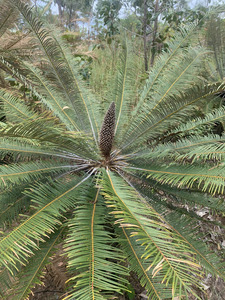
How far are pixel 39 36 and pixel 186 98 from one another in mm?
1167

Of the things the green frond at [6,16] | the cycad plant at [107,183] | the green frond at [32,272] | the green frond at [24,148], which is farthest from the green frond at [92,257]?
the green frond at [6,16]

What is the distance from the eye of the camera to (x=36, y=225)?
996 mm

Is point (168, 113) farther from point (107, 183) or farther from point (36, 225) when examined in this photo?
point (36, 225)

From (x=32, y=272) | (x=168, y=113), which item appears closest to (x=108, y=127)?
(x=168, y=113)

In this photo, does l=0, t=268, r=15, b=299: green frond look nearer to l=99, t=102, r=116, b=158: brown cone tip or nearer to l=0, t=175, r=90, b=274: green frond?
l=0, t=175, r=90, b=274: green frond

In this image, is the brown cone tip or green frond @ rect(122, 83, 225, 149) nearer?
green frond @ rect(122, 83, 225, 149)

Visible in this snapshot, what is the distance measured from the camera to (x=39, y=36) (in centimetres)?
171

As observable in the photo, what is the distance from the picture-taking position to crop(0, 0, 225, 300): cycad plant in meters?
0.93

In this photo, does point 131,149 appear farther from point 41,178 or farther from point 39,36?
point 39,36

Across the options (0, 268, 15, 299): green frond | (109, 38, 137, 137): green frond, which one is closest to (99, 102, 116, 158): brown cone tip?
(109, 38, 137, 137): green frond

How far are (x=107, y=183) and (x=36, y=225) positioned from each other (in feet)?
1.23

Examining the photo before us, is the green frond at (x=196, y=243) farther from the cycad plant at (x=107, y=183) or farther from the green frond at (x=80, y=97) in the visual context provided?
the green frond at (x=80, y=97)

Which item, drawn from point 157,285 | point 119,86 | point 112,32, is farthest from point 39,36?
point 112,32

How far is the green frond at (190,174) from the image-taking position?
42.6 inches
